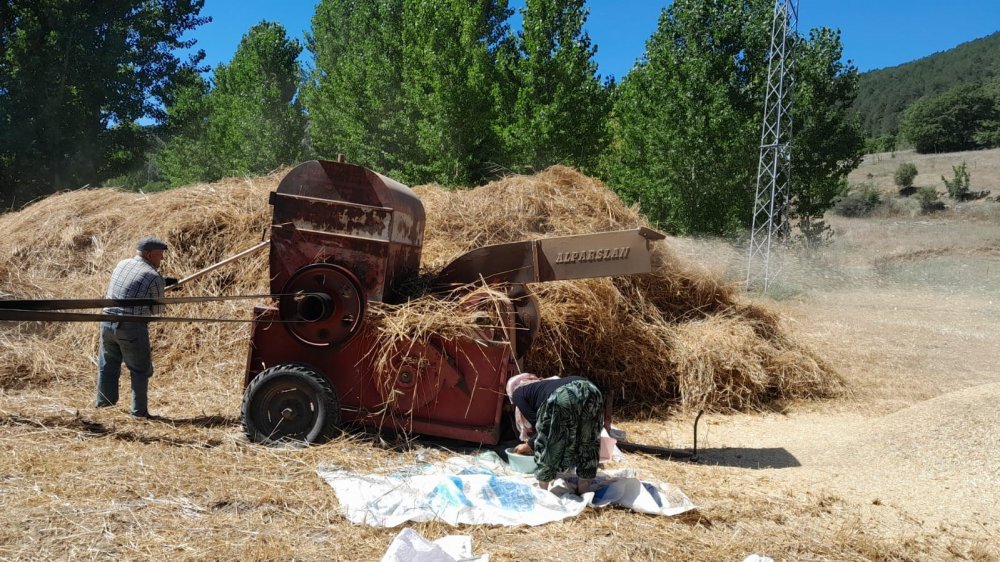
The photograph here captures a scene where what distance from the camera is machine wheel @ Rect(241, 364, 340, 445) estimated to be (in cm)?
490

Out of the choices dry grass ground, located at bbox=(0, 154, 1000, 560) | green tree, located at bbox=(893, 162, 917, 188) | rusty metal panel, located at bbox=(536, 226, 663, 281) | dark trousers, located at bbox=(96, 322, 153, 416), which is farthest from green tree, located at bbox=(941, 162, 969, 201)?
dark trousers, located at bbox=(96, 322, 153, 416)

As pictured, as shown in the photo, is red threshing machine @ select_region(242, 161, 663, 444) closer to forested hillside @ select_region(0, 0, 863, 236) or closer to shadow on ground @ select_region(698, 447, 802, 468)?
shadow on ground @ select_region(698, 447, 802, 468)

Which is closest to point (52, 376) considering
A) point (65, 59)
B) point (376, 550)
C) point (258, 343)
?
point (258, 343)

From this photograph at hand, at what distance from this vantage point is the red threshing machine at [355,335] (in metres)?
4.97

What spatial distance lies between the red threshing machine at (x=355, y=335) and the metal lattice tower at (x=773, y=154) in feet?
39.9

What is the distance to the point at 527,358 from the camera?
6770mm

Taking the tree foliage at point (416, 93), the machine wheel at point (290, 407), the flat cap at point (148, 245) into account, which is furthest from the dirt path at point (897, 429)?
the tree foliage at point (416, 93)

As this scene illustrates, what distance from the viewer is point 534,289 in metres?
6.91

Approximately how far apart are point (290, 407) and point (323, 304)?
758 mm

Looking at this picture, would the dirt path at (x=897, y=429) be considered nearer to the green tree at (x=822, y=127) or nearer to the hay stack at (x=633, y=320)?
the hay stack at (x=633, y=320)

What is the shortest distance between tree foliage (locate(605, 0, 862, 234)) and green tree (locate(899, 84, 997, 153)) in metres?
53.1

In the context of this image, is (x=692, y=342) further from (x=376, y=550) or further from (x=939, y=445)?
(x=376, y=550)

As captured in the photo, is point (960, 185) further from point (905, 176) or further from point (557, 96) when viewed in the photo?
point (557, 96)

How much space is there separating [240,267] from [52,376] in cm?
210
